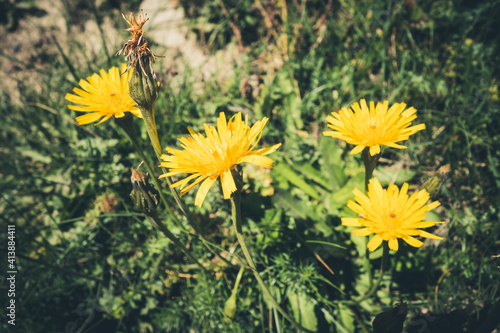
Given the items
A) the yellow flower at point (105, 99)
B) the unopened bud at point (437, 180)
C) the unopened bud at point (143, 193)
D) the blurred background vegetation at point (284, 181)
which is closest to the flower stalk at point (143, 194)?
the unopened bud at point (143, 193)

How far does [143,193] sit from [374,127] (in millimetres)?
1200

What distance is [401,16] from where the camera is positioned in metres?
2.92

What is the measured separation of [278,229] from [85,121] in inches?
53.7

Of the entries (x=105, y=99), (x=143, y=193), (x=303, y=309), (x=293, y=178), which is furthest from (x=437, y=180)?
(x=105, y=99)

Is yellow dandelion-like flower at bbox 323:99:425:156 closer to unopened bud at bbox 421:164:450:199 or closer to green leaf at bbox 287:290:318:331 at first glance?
unopened bud at bbox 421:164:450:199

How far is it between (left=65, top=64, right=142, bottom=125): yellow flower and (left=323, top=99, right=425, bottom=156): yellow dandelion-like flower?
1.06 metres

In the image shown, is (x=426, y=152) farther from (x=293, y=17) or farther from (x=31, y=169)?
(x=31, y=169)

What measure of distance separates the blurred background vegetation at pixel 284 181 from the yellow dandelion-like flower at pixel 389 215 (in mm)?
453

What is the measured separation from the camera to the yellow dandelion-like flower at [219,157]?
136 centimetres

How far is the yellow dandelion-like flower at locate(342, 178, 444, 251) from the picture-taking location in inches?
55.8

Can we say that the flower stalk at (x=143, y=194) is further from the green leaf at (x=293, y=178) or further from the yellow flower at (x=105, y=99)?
the green leaf at (x=293, y=178)

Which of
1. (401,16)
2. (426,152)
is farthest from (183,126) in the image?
(401,16)

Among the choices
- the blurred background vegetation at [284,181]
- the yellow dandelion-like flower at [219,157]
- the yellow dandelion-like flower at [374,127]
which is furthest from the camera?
the blurred background vegetation at [284,181]

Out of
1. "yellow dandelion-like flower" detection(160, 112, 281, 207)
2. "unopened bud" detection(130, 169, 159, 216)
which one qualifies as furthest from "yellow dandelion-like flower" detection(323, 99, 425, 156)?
"unopened bud" detection(130, 169, 159, 216)
